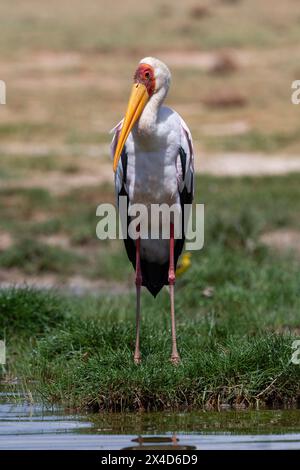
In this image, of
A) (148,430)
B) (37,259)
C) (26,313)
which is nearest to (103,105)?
(37,259)

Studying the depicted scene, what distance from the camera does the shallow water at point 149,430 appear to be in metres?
5.11

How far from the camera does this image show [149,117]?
6.60 metres

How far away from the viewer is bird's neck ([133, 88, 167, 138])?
6578 mm

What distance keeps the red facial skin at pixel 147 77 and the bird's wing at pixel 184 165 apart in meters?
0.29

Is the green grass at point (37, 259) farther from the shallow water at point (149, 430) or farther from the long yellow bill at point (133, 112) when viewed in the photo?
the shallow water at point (149, 430)

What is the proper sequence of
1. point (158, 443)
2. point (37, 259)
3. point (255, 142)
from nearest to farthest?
point (158, 443) < point (37, 259) < point (255, 142)

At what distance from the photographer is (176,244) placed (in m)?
7.27

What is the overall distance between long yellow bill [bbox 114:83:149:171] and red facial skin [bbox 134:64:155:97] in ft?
0.10

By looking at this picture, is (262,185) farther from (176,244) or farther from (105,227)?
(176,244)

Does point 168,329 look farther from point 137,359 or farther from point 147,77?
point 147,77

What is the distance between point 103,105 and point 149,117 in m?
17.2

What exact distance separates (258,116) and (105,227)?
10.5 metres

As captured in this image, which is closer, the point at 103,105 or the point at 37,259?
the point at 37,259

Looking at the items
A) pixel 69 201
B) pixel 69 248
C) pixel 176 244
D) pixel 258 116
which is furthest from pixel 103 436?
pixel 258 116
